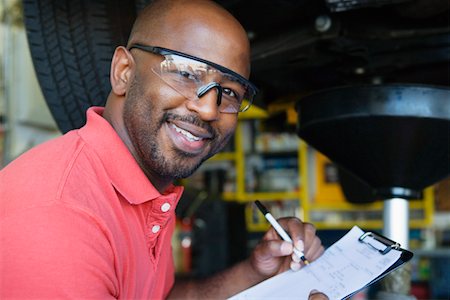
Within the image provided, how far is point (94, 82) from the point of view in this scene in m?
1.27

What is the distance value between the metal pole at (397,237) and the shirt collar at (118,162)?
63 centimetres

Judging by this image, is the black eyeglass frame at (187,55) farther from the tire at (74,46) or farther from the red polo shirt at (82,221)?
the tire at (74,46)

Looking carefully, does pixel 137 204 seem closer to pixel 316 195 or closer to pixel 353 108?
pixel 353 108

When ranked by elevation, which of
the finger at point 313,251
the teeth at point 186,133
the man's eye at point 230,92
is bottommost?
the finger at point 313,251

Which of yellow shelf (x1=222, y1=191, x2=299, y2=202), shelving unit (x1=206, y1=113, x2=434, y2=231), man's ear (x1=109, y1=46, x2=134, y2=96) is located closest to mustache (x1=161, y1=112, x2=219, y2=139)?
man's ear (x1=109, y1=46, x2=134, y2=96)

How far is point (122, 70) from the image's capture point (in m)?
0.96

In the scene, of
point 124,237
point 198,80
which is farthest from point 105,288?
point 198,80

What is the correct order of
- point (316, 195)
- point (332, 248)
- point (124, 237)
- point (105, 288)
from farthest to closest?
point (316, 195) < point (332, 248) < point (124, 237) < point (105, 288)

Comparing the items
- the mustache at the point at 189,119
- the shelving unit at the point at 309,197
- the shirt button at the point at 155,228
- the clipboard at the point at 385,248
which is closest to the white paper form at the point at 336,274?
the clipboard at the point at 385,248

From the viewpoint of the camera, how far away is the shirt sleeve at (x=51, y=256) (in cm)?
67

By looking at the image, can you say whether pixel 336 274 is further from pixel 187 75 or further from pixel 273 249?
pixel 187 75

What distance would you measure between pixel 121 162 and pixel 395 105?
0.54m

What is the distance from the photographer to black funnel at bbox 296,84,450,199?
112 centimetres

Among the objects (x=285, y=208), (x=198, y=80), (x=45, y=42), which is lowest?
(x=285, y=208)
